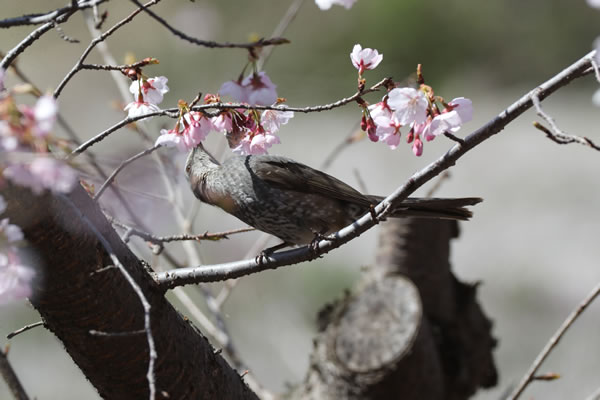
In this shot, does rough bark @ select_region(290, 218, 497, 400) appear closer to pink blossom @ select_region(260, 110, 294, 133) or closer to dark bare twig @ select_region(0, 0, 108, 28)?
pink blossom @ select_region(260, 110, 294, 133)

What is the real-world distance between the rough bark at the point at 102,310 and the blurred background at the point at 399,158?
1.24 metres

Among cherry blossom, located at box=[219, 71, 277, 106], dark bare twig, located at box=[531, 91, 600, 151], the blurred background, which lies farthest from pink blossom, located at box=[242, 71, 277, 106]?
the blurred background

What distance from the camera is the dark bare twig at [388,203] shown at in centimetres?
132

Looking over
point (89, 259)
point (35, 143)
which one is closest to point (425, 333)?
point (89, 259)

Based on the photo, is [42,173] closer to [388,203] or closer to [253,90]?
[253,90]

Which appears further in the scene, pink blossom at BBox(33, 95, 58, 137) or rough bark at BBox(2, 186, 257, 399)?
rough bark at BBox(2, 186, 257, 399)

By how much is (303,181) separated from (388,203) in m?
0.94

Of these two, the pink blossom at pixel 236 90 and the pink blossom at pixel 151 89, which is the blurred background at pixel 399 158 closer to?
the pink blossom at pixel 151 89

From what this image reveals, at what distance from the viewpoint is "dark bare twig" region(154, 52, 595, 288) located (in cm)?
132

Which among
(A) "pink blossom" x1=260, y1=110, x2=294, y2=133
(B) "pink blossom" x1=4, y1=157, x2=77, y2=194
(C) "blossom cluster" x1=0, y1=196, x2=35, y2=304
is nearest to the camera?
(B) "pink blossom" x1=4, y1=157, x2=77, y2=194

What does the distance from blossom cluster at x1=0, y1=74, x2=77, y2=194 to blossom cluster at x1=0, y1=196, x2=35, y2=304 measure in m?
0.12

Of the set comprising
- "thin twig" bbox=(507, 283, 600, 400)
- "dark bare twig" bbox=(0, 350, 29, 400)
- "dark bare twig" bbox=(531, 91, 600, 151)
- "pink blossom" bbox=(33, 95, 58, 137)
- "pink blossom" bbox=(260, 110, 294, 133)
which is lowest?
"thin twig" bbox=(507, 283, 600, 400)

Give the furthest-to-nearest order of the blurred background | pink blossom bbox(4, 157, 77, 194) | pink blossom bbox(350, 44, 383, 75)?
the blurred background
pink blossom bbox(350, 44, 383, 75)
pink blossom bbox(4, 157, 77, 194)

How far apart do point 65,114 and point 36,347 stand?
528 centimetres
